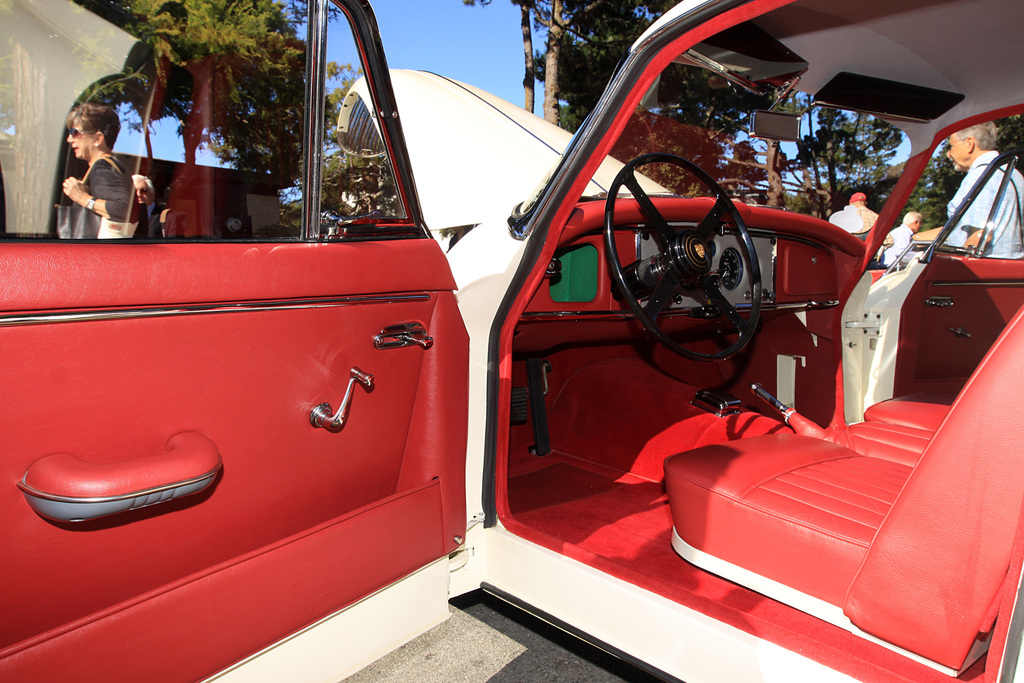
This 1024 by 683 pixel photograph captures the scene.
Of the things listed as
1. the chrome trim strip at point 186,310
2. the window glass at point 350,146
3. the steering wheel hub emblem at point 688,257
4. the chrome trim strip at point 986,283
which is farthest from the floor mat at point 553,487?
the chrome trim strip at point 986,283

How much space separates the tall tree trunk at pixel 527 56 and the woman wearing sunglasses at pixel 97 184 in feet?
22.9

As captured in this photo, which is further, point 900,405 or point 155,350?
point 900,405

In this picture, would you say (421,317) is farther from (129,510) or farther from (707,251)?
(707,251)

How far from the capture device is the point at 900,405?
249 centimetres

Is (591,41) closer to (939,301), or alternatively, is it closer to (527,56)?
(527,56)

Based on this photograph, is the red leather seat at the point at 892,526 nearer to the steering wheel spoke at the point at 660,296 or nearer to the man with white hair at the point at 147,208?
the steering wheel spoke at the point at 660,296

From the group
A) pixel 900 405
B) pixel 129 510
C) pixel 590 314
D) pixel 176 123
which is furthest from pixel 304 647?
pixel 900 405

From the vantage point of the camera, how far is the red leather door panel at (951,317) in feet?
10.2

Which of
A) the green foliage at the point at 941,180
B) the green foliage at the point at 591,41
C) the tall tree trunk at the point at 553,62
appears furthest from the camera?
the tall tree trunk at the point at 553,62

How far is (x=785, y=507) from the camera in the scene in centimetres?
145

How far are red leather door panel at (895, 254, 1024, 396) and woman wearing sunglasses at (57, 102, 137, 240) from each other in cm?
322

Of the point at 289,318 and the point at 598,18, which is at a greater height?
the point at 598,18

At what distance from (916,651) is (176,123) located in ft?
5.58

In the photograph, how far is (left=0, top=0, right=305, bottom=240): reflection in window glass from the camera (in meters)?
1.07
